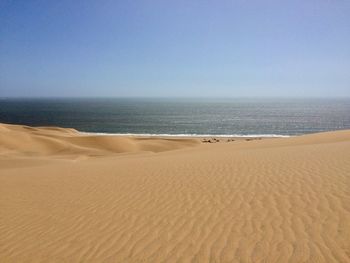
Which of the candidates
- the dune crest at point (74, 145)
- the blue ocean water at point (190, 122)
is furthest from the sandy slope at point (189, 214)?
the blue ocean water at point (190, 122)

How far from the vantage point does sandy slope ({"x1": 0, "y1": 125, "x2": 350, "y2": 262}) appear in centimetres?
466

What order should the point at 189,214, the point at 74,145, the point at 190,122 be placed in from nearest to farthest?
the point at 189,214, the point at 74,145, the point at 190,122

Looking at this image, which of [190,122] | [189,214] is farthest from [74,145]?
[190,122]

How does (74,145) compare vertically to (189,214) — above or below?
below

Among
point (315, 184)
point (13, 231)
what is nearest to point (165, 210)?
point (13, 231)

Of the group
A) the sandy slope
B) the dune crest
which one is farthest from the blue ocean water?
the sandy slope

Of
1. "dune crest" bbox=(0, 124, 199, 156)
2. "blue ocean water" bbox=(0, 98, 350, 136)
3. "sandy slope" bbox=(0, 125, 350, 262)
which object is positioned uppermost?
"sandy slope" bbox=(0, 125, 350, 262)

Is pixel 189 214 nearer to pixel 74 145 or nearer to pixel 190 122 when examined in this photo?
pixel 74 145

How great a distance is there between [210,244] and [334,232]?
183 cm

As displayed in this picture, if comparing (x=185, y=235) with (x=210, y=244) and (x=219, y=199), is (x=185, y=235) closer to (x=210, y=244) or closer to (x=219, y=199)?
(x=210, y=244)

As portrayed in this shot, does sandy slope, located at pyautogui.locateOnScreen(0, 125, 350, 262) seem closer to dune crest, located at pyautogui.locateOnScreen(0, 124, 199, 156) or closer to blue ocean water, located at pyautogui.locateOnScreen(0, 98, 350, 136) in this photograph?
dune crest, located at pyautogui.locateOnScreen(0, 124, 199, 156)

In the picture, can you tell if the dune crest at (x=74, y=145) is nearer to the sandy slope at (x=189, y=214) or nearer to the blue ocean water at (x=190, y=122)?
the sandy slope at (x=189, y=214)

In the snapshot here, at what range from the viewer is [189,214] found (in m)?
6.14

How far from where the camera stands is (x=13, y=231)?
617 centimetres
